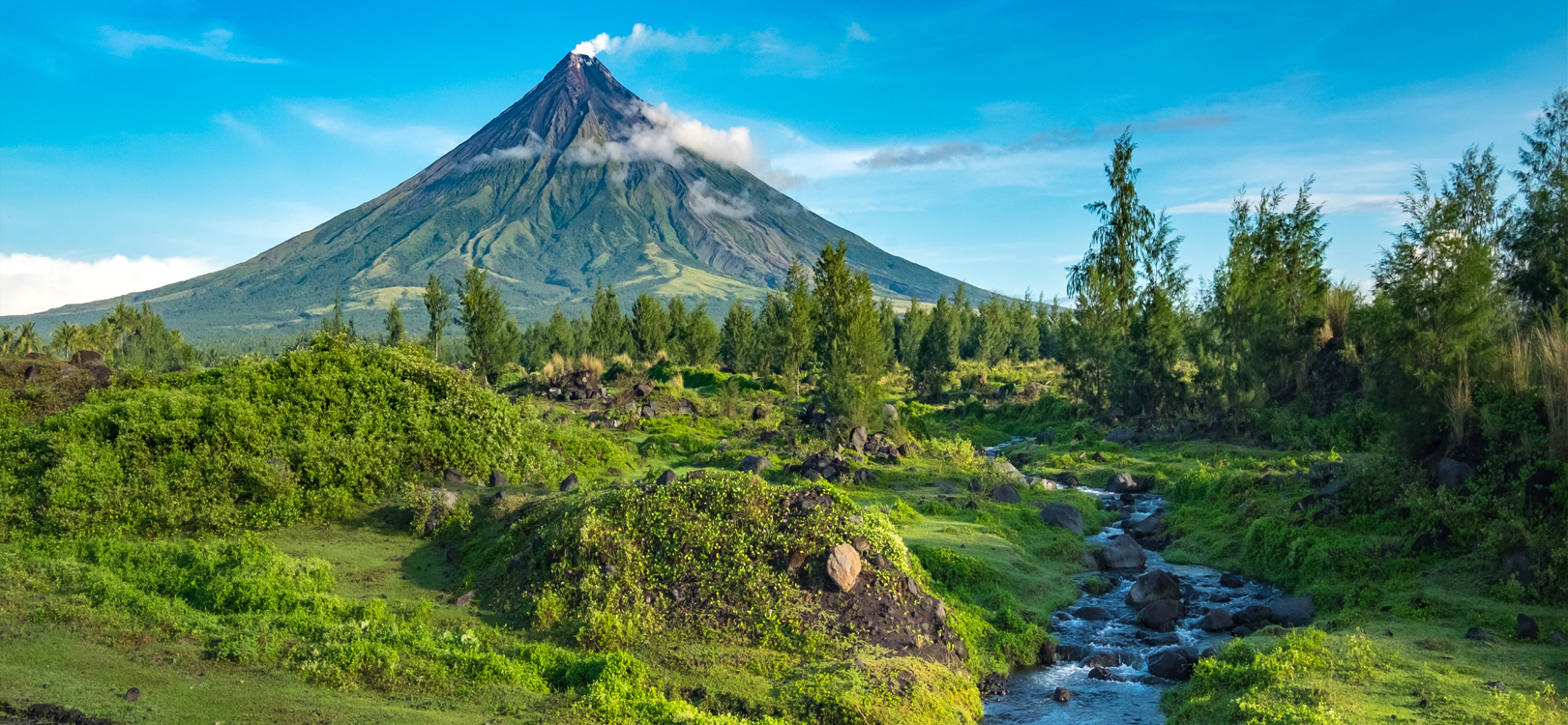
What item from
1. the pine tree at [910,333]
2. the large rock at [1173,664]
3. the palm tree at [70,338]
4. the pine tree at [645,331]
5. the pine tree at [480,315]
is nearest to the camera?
the large rock at [1173,664]

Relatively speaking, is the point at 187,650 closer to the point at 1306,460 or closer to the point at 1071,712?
the point at 1071,712

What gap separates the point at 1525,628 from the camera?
10414 mm

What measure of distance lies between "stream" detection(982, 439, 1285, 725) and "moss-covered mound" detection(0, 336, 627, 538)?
1129 cm

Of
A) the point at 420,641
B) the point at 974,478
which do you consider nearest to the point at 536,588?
the point at 420,641

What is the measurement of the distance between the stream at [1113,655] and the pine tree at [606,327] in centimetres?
4769

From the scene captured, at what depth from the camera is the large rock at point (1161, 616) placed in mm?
12297

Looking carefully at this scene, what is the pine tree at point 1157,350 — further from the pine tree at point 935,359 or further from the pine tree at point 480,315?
the pine tree at point 480,315

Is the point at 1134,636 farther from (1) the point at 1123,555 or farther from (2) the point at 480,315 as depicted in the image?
(2) the point at 480,315

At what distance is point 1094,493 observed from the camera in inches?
887

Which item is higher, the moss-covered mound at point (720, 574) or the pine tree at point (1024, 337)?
the pine tree at point (1024, 337)

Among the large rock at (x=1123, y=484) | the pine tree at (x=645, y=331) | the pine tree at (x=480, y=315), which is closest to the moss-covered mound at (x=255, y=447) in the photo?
the large rock at (x=1123, y=484)

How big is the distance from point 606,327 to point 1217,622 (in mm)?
51383

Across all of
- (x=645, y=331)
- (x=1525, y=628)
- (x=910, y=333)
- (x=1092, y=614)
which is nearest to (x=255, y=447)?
(x=1092, y=614)

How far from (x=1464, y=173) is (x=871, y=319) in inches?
765
